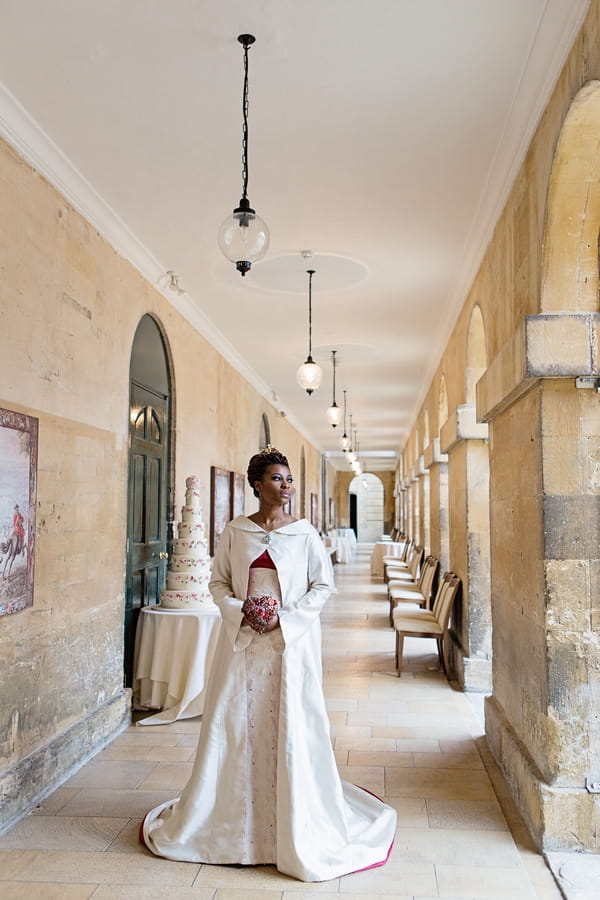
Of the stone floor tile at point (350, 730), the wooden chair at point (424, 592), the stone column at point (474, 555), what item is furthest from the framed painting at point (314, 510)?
the stone floor tile at point (350, 730)

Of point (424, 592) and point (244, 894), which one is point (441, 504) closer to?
point (424, 592)

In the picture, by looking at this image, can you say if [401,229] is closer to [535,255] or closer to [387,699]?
[535,255]

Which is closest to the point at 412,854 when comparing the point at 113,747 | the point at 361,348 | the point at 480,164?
the point at 113,747

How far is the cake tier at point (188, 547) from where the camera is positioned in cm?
605

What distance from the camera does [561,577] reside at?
11.8 ft

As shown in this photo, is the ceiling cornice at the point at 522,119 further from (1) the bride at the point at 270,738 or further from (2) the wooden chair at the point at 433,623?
(2) the wooden chair at the point at 433,623

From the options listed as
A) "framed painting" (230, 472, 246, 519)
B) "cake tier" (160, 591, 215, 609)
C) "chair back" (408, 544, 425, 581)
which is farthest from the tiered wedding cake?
"chair back" (408, 544, 425, 581)

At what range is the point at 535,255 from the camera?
3871 millimetres

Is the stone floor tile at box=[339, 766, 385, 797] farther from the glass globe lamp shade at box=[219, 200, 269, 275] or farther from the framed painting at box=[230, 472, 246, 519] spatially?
the framed painting at box=[230, 472, 246, 519]

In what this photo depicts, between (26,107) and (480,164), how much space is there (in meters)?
2.46

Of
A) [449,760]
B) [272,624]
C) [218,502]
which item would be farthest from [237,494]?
[272,624]

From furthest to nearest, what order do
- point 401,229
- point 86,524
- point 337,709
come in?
point 337,709
point 401,229
point 86,524

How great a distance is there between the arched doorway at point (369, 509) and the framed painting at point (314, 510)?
13717 millimetres

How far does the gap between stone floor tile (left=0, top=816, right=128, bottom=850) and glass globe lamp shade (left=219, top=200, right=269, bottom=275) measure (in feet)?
8.91
